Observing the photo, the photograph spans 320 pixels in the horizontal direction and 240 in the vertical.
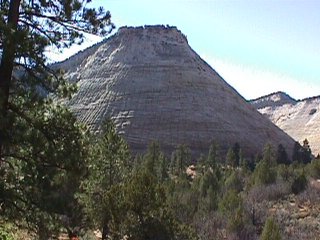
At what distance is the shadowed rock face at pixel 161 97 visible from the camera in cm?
8569

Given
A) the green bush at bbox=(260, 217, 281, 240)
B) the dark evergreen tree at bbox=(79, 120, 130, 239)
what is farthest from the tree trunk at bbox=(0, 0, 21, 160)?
the green bush at bbox=(260, 217, 281, 240)

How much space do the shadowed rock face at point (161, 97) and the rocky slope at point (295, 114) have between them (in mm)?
25610

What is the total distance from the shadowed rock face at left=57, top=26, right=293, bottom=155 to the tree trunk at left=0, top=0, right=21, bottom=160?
234 feet

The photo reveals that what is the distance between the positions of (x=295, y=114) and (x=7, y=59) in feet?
455

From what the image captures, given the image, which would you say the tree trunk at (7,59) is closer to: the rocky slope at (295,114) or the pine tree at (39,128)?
the pine tree at (39,128)

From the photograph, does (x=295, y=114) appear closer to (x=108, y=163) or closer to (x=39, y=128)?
(x=108, y=163)

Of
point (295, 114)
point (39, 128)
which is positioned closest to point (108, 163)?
point (39, 128)

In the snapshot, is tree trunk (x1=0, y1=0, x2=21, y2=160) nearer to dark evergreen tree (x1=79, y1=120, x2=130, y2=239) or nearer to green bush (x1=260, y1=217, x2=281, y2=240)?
dark evergreen tree (x1=79, y1=120, x2=130, y2=239)

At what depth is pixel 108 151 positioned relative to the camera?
27.6 metres

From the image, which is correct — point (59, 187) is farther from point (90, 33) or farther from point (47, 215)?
point (90, 33)

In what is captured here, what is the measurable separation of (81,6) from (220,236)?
23933mm

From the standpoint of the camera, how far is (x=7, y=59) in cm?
929

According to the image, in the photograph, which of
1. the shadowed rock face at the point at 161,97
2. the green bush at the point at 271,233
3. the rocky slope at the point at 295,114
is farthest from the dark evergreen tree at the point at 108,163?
the rocky slope at the point at 295,114

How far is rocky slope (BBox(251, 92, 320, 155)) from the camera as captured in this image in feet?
418
